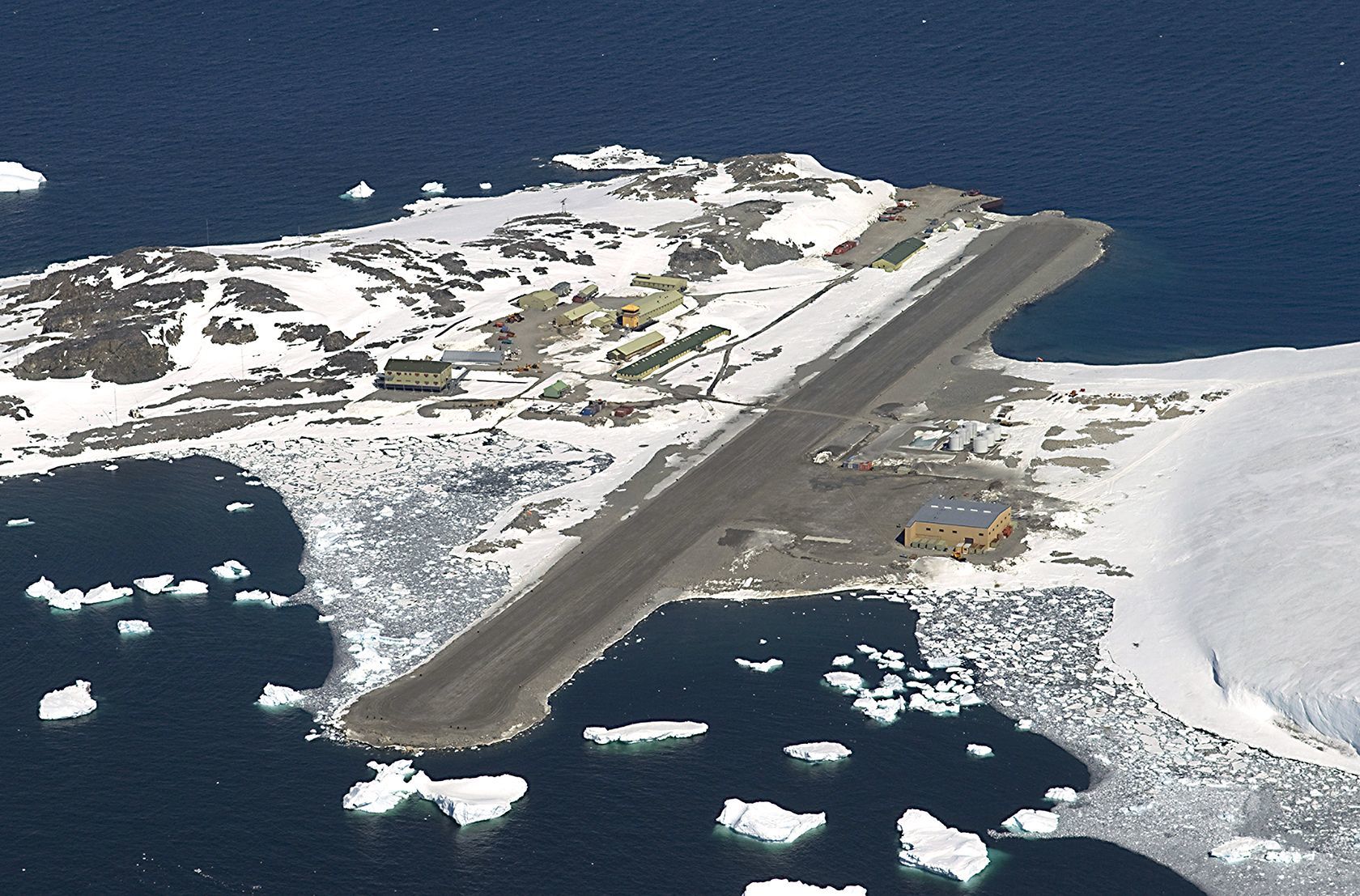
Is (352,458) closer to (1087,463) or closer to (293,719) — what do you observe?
(293,719)

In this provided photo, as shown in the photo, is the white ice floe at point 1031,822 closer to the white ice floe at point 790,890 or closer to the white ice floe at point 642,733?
the white ice floe at point 790,890

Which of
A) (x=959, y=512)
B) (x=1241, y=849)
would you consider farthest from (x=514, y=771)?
(x=959, y=512)

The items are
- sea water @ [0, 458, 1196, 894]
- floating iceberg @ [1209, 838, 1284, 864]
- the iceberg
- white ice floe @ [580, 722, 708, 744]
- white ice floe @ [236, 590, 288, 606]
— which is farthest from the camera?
white ice floe @ [236, 590, 288, 606]

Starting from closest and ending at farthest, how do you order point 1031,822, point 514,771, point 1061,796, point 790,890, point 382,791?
point 790,890 < point 1031,822 < point 1061,796 < point 382,791 < point 514,771

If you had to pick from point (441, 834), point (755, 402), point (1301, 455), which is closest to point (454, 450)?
point (755, 402)

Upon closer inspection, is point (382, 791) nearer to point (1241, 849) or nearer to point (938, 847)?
point (938, 847)

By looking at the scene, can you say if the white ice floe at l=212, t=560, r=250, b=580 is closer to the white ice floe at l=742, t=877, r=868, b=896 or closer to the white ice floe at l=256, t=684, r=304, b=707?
the white ice floe at l=256, t=684, r=304, b=707

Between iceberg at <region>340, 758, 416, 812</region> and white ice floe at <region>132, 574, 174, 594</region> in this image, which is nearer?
iceberg at <region>340, 758, 416, 812</region>

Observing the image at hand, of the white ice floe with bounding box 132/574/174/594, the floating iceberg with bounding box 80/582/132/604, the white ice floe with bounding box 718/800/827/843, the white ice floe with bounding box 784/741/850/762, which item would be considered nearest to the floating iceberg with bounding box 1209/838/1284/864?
the white ice floe with bounding box 718/800/827/843
